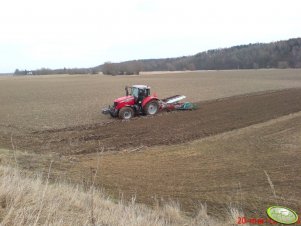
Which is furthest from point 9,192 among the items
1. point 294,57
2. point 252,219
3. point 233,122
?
point 294,57

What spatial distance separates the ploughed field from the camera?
8.54m

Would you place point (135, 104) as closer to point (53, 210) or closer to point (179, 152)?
point (179, 152)

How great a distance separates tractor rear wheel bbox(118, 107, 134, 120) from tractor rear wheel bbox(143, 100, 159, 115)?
0.91 metres

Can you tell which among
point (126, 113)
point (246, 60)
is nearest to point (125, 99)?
point (126, 113)

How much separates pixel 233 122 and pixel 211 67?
15320 cm

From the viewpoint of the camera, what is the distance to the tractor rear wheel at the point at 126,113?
2027 centimetres

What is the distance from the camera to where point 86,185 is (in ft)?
27.5

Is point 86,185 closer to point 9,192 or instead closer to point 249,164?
point 9,192

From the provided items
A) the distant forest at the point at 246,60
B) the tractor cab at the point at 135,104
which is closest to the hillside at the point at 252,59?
the distant forest at the point at 246,60

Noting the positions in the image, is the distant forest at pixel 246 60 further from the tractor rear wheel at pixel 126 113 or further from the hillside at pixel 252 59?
the tractor rear wheel at pixel 126 113

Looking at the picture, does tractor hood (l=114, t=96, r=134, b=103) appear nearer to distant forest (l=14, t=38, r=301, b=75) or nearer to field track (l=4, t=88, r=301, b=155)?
field track (l=4, t=88, r=301, b=155)

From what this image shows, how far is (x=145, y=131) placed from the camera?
1714 centimetres

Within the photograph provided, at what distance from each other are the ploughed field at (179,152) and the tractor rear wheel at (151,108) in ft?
1.63

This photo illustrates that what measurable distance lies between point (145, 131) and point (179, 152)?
4222mm
